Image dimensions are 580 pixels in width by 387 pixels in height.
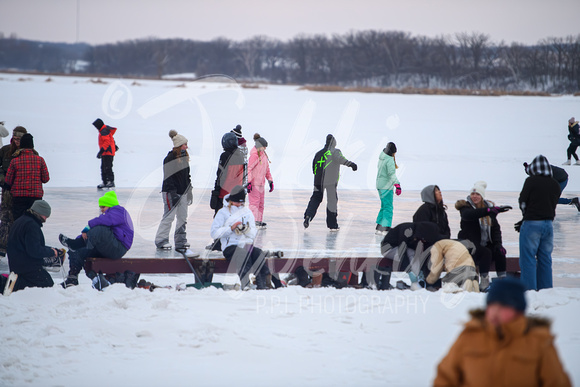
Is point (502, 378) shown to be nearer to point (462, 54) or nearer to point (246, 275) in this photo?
point (246, 275)

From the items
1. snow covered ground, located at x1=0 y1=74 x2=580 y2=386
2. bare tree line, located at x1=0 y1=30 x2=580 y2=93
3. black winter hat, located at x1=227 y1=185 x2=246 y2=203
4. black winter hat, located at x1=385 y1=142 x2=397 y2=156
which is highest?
bare tree line, located at x1=0 y1=30 x2=580 y2=93

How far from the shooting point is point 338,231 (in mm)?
10766

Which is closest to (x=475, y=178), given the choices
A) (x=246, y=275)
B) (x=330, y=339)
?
(x=246, y=275)

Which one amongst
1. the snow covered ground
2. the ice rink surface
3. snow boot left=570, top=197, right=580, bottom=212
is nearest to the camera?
the snow covered ground

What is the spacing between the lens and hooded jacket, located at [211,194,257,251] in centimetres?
725

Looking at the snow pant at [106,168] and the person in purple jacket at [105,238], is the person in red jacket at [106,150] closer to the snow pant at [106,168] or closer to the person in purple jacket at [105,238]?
the snow pant at [106,168]

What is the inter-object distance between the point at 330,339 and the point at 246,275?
1.88 m

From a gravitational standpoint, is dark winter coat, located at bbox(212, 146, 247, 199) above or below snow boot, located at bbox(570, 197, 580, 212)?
above

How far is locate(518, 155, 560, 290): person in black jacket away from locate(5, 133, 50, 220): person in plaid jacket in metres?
6.00

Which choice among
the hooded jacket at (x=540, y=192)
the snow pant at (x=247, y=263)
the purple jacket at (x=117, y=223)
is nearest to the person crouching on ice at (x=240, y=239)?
the snow pant at (x=247, y=263)

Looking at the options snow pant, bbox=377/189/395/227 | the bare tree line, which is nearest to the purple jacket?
snow pant, bbox=377/189/395/227

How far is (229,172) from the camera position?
9414 millimetres

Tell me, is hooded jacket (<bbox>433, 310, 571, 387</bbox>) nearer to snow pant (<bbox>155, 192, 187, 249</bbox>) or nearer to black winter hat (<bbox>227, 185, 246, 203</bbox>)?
black winter hat (<bbox>227, 185, 246, 203</bbox>)

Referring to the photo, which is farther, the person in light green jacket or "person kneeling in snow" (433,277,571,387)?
the person in light green jacket
